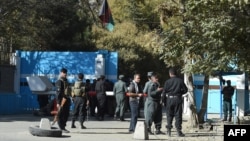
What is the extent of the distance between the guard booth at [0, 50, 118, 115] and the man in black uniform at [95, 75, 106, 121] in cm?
355

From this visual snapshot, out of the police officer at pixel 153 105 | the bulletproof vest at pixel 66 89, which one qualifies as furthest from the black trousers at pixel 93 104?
the police officer at pixel 153 105

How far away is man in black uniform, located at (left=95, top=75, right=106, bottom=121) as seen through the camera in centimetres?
2200

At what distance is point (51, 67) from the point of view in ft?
89.2

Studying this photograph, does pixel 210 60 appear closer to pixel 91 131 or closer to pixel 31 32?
pixel 91 131

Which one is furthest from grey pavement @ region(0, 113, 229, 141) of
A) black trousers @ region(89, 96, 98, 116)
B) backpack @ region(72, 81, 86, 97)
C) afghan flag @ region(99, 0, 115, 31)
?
afghan flag @ region(99, 0, 115, 31)

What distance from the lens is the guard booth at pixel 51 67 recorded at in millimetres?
25859

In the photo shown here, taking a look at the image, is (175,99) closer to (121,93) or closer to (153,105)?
(153,105)

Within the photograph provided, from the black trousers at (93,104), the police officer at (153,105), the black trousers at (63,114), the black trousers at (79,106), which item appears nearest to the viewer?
the black trousers at (63,114)

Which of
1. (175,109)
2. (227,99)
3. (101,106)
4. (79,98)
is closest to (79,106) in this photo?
(79,98)

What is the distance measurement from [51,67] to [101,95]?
18.5 feet

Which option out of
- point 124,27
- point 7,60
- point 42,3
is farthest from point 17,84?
point 124,27

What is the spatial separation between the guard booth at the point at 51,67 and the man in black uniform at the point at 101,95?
355 centimetres

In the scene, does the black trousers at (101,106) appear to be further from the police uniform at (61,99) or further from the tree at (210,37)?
the tree at (210,37)

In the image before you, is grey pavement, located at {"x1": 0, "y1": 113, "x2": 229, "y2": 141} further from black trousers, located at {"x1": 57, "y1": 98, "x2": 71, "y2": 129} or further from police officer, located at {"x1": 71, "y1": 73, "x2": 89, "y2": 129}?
police officer, located at {"x1": 71, "y1": 73, "x2": 89, "y2": 129}
